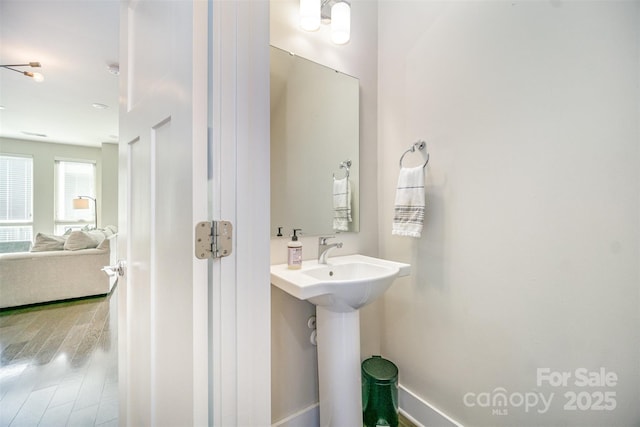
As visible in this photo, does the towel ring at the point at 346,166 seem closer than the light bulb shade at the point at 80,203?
Yes

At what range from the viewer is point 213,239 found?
62cm

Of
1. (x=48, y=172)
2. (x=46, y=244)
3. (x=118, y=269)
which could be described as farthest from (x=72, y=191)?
(x=118, y=269)

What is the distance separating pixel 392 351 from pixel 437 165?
1.08 meters

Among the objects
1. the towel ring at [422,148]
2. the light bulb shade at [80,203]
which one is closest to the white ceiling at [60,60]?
the light bulb shade at [80,203]

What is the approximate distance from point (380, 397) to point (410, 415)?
29 cm

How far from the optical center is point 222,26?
0.64m

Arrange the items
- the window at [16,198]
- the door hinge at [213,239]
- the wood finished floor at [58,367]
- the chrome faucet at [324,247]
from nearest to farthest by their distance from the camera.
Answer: the door hinge at [213,239], the chrome faucet at [324,247], the wood finished floor at [58,367], the window at [16,198]

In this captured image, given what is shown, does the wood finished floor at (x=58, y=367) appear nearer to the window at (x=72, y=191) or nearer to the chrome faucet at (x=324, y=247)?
the chrome faucet at (x=324, y=247)

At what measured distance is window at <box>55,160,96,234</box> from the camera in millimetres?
5632

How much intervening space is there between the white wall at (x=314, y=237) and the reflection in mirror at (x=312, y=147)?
0.19 feet

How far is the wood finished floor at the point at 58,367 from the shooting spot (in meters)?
1.49

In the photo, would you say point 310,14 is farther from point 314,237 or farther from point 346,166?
point 314,237

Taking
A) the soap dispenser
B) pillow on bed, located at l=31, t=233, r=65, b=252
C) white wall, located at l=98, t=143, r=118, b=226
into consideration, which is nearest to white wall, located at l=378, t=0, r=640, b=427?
the soap dispenser

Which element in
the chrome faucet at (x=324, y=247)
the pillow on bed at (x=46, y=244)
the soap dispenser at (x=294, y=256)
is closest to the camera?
the soap dispenser at (x=294, y=256)
